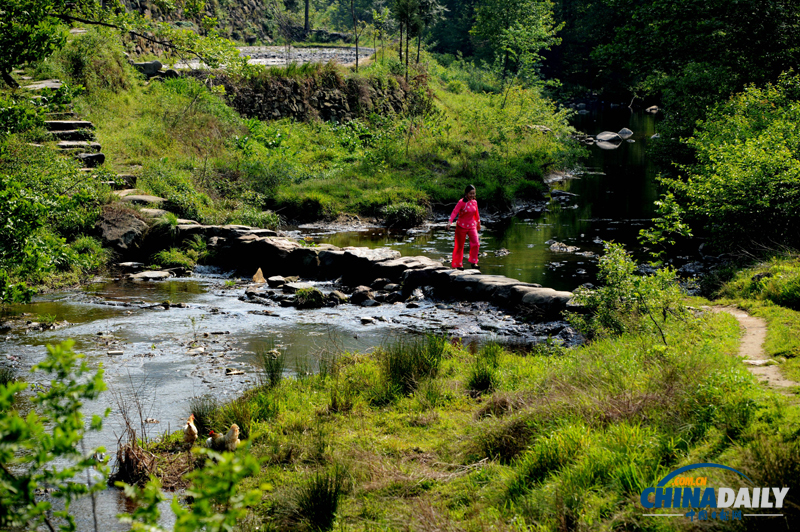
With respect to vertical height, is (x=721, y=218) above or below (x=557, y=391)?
above

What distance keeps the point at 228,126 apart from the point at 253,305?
1262 centimetres

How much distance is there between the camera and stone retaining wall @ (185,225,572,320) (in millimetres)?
10777

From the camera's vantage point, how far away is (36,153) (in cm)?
1399

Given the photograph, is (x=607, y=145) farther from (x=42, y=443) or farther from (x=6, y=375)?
(x=42, y=443)

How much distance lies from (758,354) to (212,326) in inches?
301

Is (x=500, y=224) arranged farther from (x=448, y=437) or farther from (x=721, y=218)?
(x=448, y=437)

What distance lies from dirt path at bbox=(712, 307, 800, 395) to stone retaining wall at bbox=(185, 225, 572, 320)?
2788 millimetres

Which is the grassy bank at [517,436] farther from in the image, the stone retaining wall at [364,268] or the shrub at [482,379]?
the stone retaining wall at [364,268]

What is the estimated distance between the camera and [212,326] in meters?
10.0

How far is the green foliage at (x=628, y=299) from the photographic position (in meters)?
7.54

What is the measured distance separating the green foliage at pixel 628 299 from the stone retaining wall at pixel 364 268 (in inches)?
75.1

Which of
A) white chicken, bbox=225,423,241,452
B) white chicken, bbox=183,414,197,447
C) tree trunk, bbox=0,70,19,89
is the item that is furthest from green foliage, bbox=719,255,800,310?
tree trunk, bbox=0,70,19,89

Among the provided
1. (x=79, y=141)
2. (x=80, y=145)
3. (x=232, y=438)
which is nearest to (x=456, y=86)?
(x=79, y=141)

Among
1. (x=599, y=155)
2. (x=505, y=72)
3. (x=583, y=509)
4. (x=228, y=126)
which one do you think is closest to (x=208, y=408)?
(x=583, y=509)
